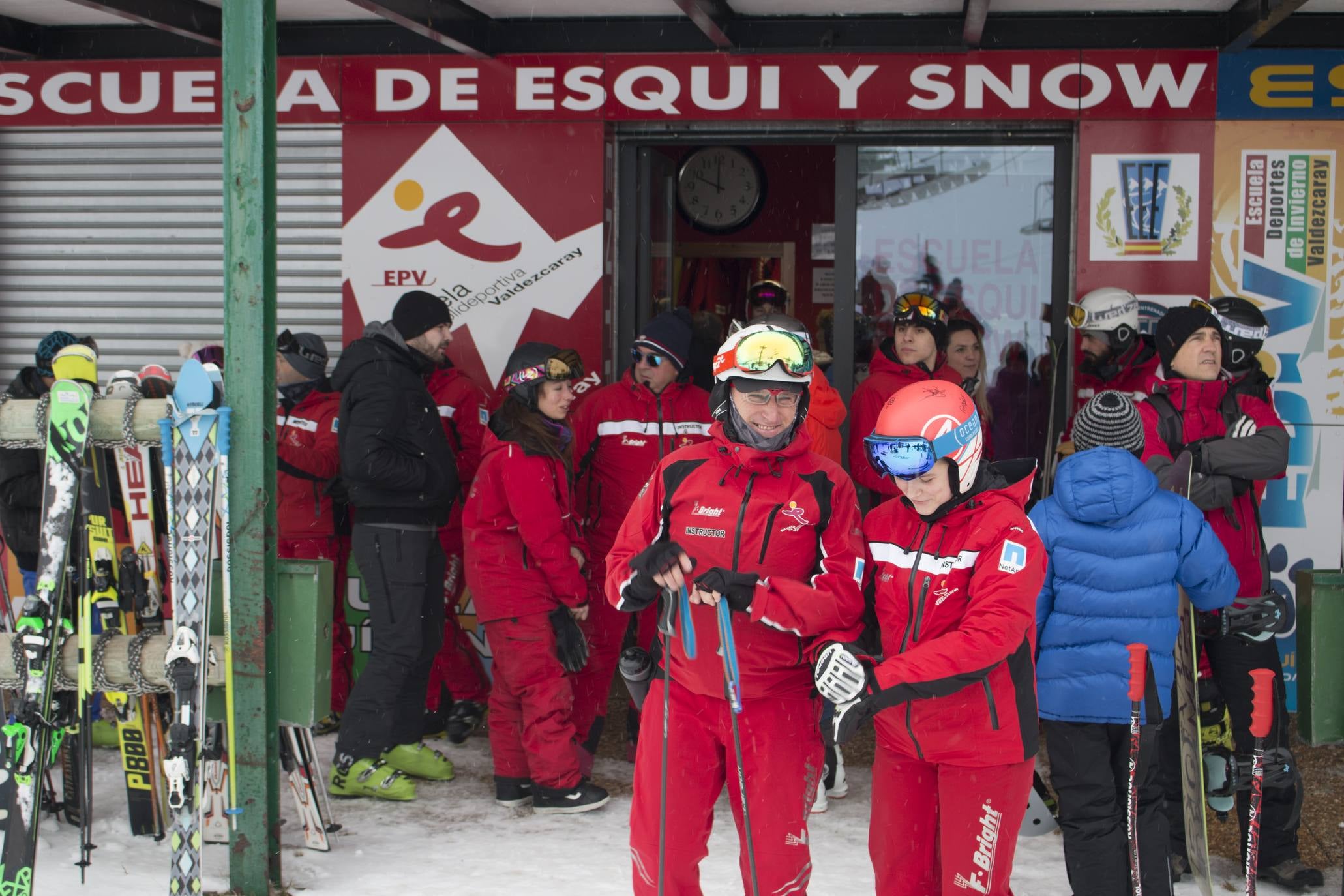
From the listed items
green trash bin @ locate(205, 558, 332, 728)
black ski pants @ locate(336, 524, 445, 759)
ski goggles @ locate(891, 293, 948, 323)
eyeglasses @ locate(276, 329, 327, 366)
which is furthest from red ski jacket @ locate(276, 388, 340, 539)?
ski goggles @ locate(891, 293, 948, 323)

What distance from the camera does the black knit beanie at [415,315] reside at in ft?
16.4

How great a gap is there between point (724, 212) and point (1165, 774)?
660 cm

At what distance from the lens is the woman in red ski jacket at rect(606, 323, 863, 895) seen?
10.0 ft

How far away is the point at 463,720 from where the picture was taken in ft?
18.7

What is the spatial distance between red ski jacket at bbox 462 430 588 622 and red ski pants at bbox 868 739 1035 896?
5.67 ft

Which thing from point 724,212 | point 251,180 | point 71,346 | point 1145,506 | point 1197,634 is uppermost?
point 724,212

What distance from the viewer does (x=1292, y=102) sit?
19.1 feet

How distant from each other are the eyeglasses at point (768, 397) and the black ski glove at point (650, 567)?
38cm

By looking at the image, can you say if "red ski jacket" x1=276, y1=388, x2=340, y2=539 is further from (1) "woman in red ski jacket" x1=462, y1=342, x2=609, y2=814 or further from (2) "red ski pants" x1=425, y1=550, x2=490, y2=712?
(1) "woman in red ski jacket" x1=462, y1=342, x2=609, y2=814

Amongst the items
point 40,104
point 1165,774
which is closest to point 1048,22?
point 1165,774

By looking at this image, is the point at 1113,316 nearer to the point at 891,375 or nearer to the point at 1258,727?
the point at 891,375

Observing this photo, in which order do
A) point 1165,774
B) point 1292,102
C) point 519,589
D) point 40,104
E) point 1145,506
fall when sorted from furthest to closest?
→ point 40,104 < point 1292,102 < point 519,589 < point 1165,774 < point 1145,506

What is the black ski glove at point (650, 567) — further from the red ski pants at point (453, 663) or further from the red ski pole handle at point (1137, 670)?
the red ski pants at point (453, 663)

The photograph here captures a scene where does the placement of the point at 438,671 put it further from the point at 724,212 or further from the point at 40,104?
the point at 724,212
